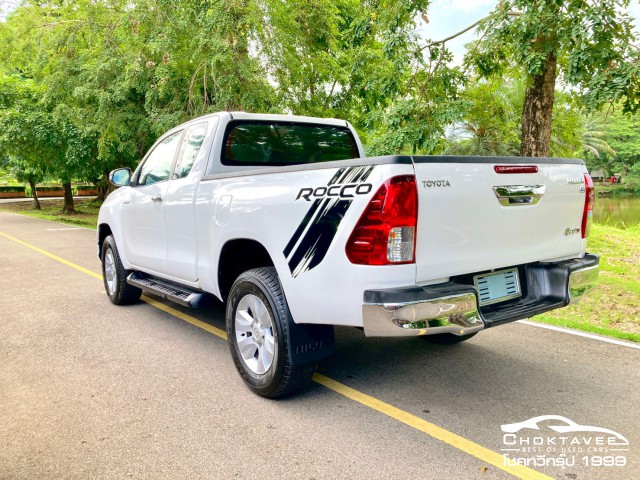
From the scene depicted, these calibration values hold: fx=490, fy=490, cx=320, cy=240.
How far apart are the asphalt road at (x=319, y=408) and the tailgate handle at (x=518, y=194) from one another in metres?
1.43

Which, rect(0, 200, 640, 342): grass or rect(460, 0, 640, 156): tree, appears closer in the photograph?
rect(0, 200, 640, 342): grass

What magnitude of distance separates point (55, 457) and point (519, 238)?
327 cm

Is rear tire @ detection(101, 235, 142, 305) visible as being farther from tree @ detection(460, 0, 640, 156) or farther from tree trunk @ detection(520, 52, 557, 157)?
tree trunk @ detection(520, 52, 557, 157)

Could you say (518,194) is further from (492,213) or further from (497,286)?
(497,286)

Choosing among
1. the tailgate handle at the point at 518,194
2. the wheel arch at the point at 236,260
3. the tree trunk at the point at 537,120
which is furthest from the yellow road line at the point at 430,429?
the tree trunk at the point at 537,120

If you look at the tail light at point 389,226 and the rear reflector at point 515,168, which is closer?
the tail light at point 389,226

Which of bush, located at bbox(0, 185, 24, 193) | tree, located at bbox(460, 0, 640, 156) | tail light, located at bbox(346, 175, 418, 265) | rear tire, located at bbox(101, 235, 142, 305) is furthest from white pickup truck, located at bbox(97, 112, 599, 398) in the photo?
bush, located at bbox(0, 185, 24, 193)

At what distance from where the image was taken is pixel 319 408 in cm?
346

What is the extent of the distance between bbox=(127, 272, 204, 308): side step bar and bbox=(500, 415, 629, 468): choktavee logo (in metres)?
2.78

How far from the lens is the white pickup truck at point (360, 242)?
2842 mm

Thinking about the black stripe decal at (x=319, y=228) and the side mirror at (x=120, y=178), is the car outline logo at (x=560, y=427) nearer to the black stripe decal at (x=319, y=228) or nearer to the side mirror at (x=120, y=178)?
the black stripe decal at (x=319, y=228)

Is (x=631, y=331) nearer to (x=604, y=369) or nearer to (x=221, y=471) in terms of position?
(x=604, y=369)

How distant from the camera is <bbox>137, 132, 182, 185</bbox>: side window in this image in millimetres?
5188

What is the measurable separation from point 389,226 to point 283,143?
2417 millimetres
